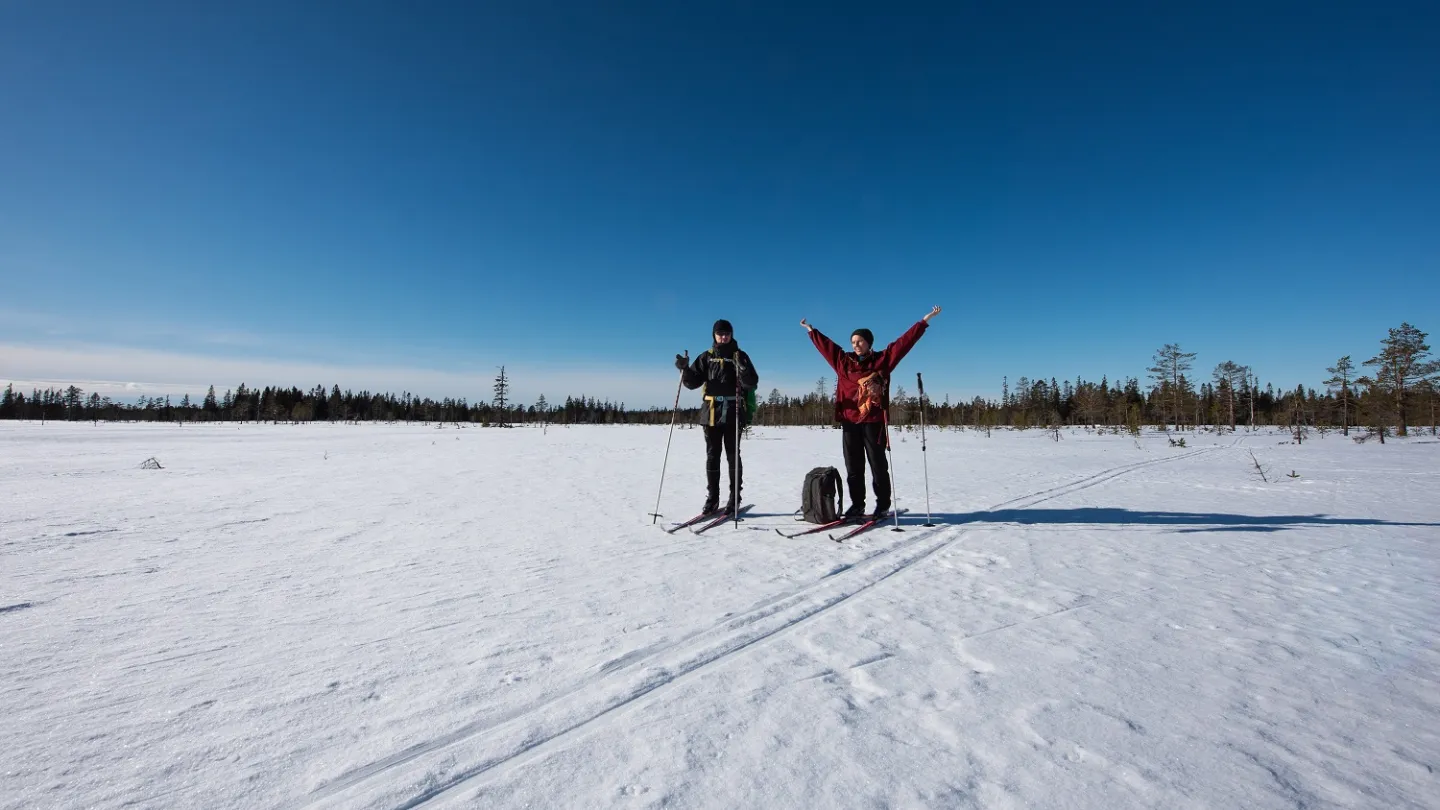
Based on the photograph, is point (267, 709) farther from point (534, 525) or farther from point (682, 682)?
point (534, 525)

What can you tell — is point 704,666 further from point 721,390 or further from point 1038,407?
point 1038,407

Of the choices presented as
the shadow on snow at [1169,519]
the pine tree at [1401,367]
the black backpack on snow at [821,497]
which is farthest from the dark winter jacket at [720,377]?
the pine tree at [1401,367]

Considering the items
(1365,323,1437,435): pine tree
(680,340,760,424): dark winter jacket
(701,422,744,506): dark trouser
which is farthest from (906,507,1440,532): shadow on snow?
(1365,323,1437,435): pine tree

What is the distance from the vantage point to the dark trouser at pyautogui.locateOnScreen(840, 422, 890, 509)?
5949 mm

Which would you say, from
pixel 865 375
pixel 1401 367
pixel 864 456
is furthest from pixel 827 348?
pixel 1401 367

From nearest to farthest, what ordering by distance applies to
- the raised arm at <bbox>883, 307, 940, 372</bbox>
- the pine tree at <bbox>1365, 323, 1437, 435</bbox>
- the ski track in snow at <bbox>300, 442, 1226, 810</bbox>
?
the ski track in snow at <bbox>300, 442, 1226, 810</bbox> < the raised arm at <bbox>883, 307, 940, 372</bbox> < the pine tree at <bbox>1365, 323, 1437, 435</bbox>

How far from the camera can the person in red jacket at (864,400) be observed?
19.4ft

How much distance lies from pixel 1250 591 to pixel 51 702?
6.74 meters

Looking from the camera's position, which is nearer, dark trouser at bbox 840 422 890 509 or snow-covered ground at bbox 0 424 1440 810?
snow-covered ground at bbox 0 424 1440 810

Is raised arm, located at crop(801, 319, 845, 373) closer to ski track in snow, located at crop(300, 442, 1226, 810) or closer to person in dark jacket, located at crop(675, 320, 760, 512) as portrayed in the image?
person in dark jacket, located at crop(675, 320, 760, 512)

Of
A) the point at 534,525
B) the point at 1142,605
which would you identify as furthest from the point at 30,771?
the point at 1142,605

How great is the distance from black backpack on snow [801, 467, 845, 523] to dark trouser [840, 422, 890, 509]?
0.21m

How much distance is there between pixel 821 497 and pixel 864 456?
0.77 m

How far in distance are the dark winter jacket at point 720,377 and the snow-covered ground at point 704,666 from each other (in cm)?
156
